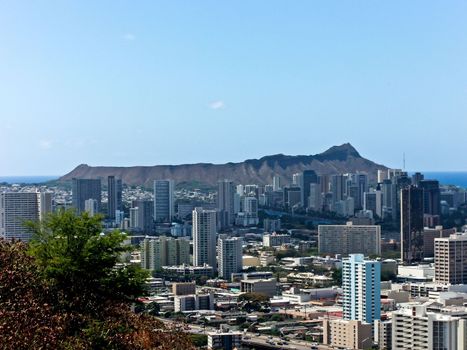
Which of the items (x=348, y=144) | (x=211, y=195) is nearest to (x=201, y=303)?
(x=211, y=195)

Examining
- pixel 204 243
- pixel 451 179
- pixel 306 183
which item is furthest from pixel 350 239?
pixel 451 179

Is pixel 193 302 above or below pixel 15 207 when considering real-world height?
below

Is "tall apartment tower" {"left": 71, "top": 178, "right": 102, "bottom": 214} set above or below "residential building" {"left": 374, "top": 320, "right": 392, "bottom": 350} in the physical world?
above

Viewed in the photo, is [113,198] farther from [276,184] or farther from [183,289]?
[183,289]

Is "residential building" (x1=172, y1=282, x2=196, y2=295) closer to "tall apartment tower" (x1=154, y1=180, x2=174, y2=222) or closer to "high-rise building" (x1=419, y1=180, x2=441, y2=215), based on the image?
"high-rise building" (x1=419, y1=180, x2=441, y2=215)

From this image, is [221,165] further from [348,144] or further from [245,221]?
[245,221]

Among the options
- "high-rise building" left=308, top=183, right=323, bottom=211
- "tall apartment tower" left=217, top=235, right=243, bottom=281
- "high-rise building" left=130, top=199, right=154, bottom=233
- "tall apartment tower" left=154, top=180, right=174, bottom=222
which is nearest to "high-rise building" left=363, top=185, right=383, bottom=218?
"high-rise building" left=308, top=183, right=323, bottom=211
